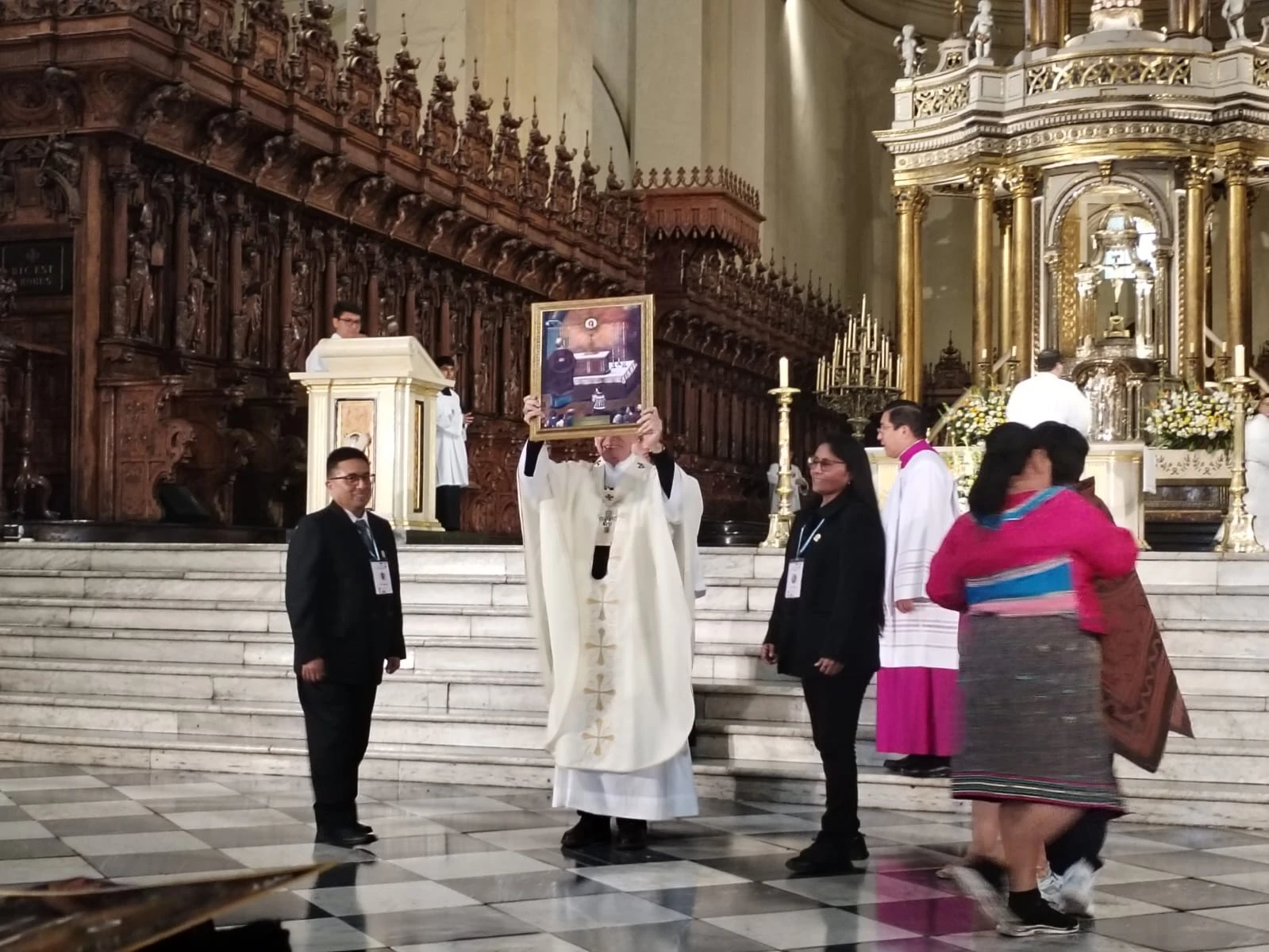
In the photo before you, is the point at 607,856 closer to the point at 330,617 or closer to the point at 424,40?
the point at 330,617

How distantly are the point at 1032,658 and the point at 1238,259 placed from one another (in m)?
13.7

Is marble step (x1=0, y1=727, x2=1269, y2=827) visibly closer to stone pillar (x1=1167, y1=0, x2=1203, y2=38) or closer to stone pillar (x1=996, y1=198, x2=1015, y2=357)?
stone pillar (x1=996, y1=198, x2=1015, y2=357)

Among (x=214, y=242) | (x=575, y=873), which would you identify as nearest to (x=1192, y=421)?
(x=214, y=242)

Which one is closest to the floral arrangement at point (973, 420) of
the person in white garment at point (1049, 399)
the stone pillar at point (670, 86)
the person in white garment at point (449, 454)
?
the person in white garment at point (1049, 399)

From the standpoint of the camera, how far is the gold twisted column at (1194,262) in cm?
1572

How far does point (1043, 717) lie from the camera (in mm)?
4363

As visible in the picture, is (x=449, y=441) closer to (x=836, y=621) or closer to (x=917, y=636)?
(x=917, y=636)

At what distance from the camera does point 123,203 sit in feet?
39.0

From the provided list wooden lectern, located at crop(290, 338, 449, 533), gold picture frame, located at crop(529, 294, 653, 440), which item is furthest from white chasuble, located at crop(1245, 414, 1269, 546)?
gold picture frame, located at crop(529, 294, 653, 440)

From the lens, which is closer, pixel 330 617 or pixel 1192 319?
pixel 330 617

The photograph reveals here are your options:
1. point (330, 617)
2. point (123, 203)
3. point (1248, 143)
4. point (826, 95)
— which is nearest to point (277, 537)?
point (123, 203)

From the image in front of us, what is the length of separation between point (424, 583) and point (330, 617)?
315cm

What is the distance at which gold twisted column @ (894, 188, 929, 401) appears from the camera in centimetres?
1702

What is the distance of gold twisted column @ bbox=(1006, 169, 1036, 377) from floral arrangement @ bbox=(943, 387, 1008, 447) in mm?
2596
